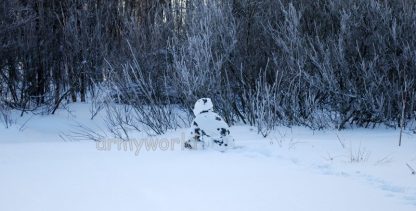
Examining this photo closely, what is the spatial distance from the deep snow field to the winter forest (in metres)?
0.02

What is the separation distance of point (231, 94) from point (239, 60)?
2.89 feet

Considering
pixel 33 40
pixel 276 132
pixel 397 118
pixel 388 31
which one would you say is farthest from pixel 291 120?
pixel 33 40

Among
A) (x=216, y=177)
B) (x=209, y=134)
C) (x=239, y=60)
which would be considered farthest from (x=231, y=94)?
(x=216, y=177)

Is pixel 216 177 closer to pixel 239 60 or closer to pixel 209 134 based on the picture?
pixel 209 134

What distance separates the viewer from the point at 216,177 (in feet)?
13.4

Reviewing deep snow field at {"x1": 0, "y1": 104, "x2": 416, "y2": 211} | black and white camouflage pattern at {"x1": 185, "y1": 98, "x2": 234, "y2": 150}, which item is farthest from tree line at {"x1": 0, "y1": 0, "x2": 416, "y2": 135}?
deep snow field at {"x1": 0, "y1": 104, "x2": 416, "y2": 211}

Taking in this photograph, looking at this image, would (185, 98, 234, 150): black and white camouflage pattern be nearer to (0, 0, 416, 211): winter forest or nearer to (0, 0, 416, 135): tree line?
(0, 0, 416, 211): winter forest

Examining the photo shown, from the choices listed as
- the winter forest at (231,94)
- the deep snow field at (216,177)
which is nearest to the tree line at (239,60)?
the winter forest at (231,94)

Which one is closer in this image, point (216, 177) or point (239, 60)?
point (216, 177)

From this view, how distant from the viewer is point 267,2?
10.6m

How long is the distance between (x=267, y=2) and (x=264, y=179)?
7.43 metres

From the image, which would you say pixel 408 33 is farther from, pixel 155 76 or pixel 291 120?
pixel 155 76

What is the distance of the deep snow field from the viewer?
10.9 feet

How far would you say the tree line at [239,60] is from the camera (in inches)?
318
